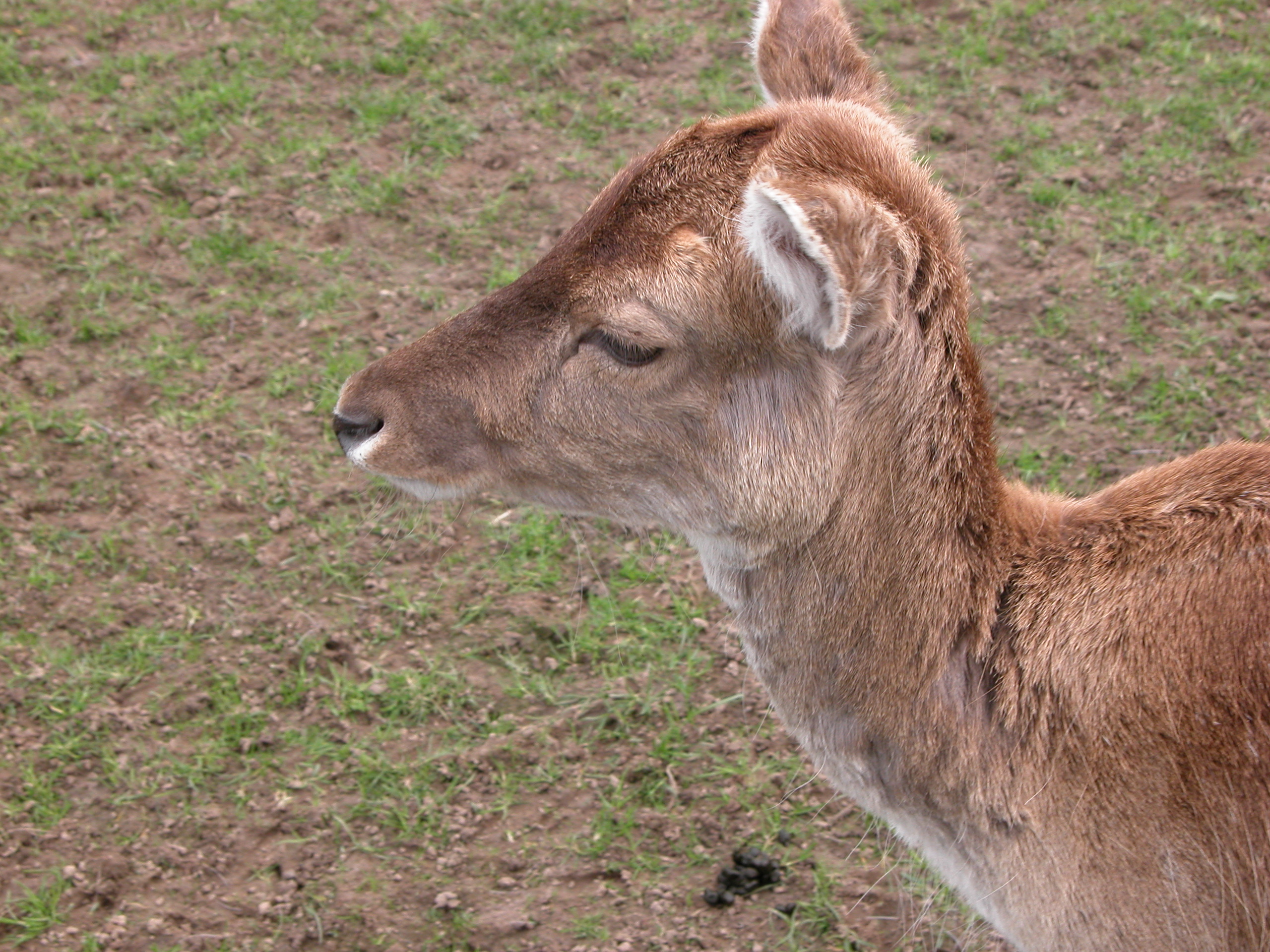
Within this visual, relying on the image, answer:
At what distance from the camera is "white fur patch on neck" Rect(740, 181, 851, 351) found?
238 cm

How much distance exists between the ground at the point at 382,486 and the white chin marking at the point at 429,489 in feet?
3.54

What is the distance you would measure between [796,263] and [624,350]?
56 centimetres

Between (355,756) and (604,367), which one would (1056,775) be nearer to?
(604,367)

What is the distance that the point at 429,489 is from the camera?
326 cm

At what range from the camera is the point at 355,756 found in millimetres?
4375

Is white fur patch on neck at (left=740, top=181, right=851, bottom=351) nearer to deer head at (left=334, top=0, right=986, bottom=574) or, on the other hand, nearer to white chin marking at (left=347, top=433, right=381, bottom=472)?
deer head at (left=334, top=0, right=986, bottom=574)

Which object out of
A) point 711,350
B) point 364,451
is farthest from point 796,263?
point 364,451

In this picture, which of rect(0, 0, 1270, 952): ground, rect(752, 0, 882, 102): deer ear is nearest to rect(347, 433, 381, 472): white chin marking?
rect(0, 0, 1270, 952): ground

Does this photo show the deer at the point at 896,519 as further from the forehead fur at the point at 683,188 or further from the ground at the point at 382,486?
the ground at the point at 382,486

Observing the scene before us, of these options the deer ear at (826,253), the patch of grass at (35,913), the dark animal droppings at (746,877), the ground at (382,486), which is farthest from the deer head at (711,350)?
the patch of grass at (35,913)

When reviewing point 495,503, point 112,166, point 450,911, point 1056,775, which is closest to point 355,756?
point 450,911

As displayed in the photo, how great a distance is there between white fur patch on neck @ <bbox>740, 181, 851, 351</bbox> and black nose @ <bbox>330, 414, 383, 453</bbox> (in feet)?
3.74

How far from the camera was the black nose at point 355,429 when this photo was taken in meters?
3.24

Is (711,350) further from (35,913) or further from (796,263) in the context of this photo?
(35,913)
